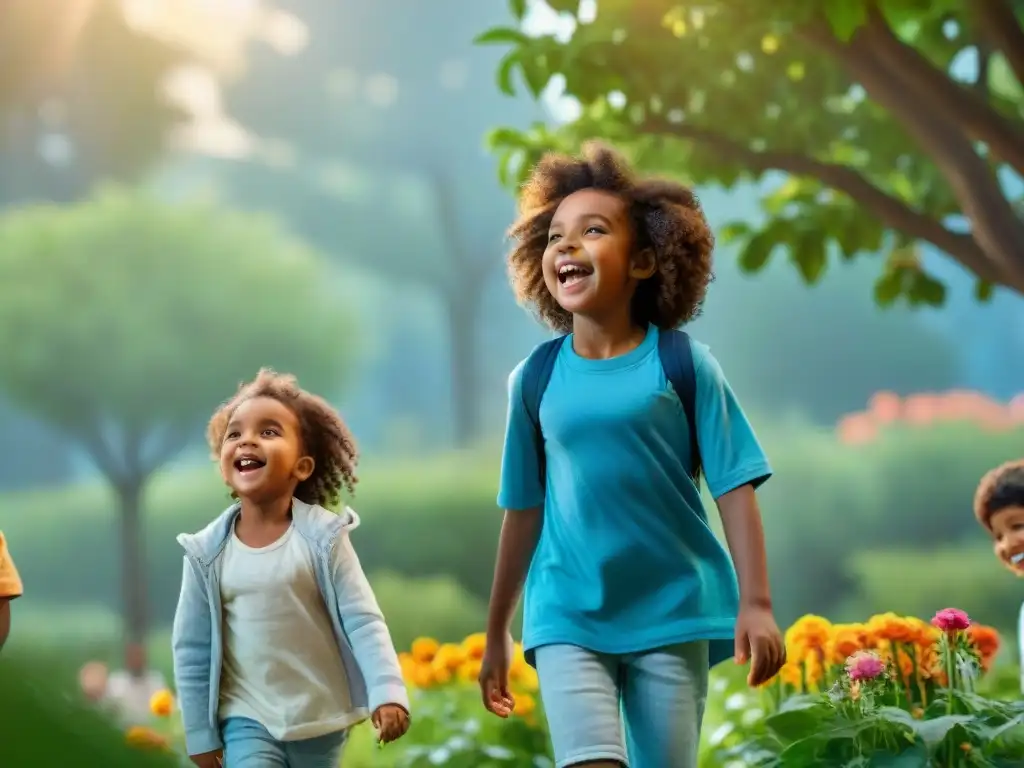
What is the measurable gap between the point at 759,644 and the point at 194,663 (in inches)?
30.7

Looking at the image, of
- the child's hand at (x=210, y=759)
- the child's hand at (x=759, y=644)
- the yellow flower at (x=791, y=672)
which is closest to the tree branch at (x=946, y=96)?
the yellow flower at (x=791, y=672)

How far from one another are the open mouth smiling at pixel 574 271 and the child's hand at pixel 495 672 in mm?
488

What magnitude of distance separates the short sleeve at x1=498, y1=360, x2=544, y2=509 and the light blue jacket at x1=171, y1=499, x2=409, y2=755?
0.24 metres

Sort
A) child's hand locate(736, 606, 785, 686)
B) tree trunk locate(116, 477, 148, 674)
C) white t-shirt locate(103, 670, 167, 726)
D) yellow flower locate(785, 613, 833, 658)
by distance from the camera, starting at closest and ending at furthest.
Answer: child's hand locate(736, 606, 785, 686) < yellow flower locate(785, 613, 833, 658) < white t-shirt locate(103, 670, 167, 726) < tree trunk locate(116, 477, 148, 674)

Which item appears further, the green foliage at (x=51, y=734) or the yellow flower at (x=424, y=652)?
the yellow flower at (x=424, y=652)

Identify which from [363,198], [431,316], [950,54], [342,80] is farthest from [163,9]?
[950,54]

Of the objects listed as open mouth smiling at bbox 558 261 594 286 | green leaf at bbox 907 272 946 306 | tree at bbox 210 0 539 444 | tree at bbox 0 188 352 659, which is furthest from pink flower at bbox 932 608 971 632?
tree at bbox 0 188 352 659

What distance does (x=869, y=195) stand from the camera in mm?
2938

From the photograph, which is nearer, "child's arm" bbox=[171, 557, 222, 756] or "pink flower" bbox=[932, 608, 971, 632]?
"child's arm" bbox=[171, 557, 222, 756]

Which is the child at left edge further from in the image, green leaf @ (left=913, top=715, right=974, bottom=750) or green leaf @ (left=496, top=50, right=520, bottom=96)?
green leaf @ (left=496, top=50, right=520, bottom=96)

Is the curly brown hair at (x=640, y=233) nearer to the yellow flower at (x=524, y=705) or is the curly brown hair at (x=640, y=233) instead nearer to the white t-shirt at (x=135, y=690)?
the yellow flower at (x=524, y=705)

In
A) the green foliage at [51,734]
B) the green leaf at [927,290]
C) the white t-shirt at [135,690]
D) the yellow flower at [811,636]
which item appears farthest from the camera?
the white t-shirt at [135,690]

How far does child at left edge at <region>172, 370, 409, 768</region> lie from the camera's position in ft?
5.74

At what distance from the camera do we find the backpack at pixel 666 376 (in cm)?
168
